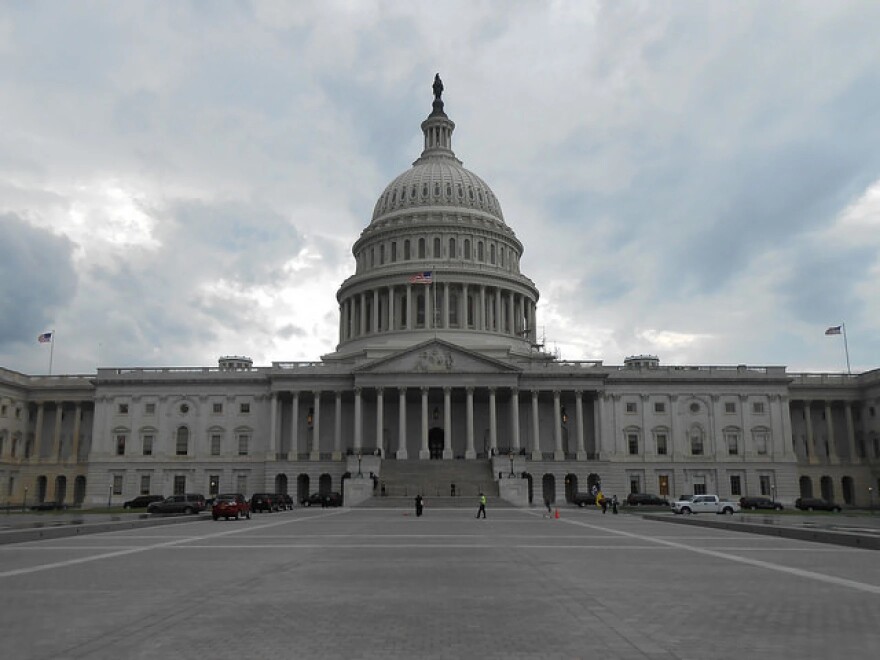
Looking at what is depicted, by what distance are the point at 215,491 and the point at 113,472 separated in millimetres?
12364

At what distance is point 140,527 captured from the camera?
129 ft

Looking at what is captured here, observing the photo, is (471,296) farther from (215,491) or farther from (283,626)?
(283,626)

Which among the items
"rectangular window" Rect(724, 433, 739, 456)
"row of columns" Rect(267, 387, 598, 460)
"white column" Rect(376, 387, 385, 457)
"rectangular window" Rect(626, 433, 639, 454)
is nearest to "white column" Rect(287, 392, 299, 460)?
"row of columns" Rect(267, 387, 598, 460)

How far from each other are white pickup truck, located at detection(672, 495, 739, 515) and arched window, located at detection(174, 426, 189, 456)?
193ft

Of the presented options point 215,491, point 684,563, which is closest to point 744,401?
point 215,491

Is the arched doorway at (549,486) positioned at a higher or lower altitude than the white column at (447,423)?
lower

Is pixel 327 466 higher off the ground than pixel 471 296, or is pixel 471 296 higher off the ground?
pixel 471 296

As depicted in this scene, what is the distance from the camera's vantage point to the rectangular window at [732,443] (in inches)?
3765

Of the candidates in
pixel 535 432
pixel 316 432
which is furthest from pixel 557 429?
pixel 316 432

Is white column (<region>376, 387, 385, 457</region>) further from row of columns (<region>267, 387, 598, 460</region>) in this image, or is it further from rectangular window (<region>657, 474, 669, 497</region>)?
rectangular window (<region>657, 474, 669, 497</region>)

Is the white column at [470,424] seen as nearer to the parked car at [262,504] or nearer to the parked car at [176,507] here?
the parked car at [262,504]

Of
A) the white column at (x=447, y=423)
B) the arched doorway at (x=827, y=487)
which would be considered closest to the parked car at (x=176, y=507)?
the white column at (x=447, y=423)

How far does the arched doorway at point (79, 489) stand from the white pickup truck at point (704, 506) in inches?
2858

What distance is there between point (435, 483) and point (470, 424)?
12665 millimetres
